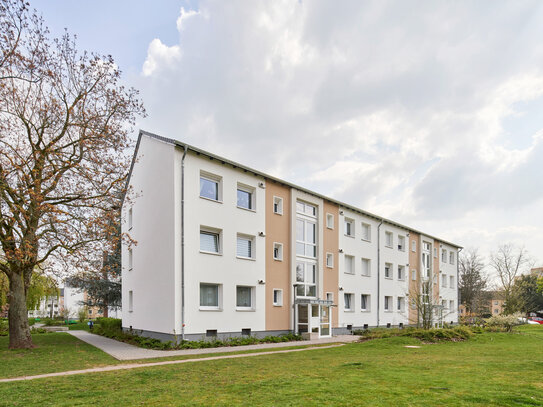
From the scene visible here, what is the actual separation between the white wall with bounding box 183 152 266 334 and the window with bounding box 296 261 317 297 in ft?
10.7

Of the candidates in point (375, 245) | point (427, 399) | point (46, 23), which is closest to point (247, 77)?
point (46, 23)

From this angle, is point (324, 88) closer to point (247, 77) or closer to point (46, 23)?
point (247, 77)

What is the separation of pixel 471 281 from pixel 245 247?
46352mm

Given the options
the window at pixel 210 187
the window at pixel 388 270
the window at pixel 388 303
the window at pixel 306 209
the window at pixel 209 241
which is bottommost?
the window at pixel 388 303

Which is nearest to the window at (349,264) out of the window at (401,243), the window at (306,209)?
the window at (306,209)

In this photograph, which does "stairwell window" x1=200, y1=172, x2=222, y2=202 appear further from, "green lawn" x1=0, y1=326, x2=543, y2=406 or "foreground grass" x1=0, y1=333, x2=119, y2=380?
"green lawn" x1=0, y1=326, x2=543, y2=406

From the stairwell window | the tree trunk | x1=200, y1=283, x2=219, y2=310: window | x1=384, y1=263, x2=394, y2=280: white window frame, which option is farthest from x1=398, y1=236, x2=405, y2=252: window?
the tree trunk

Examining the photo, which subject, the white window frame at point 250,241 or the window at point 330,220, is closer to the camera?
the white window frame at point 250,241

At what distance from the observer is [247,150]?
2175 centimetres

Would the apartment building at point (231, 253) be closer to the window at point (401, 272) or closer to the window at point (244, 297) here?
the window at point (244, 297)

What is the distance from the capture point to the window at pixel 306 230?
24.8 meters

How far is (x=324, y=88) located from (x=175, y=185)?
25.7ft

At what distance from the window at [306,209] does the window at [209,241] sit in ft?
21.2

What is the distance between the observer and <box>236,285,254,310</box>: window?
805 inches
